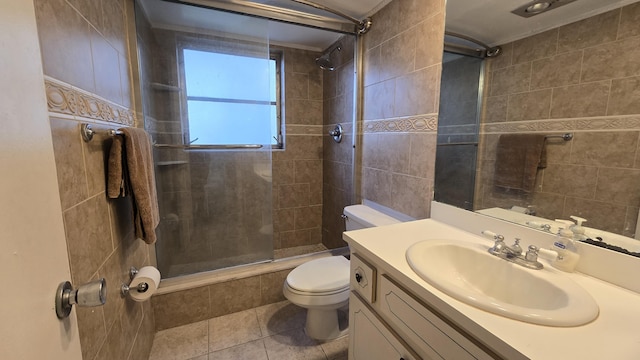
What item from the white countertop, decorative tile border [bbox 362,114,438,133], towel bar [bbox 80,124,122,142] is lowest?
the white countertop

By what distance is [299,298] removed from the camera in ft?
4.95

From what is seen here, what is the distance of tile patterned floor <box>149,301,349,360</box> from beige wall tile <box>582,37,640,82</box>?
169 centimetres

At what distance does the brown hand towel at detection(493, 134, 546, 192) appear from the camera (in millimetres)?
969

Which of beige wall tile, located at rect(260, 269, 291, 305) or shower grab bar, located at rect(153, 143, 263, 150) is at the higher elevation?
shower grab bar, located at rect(153, 143, 263, 150)

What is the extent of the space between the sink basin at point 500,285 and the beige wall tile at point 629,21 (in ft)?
2.38

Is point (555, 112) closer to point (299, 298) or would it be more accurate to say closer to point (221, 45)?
point (299, 298)

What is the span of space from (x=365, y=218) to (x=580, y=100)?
1154 mm

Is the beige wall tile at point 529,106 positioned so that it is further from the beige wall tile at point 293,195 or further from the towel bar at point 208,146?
the beige wall tile at point 293,195

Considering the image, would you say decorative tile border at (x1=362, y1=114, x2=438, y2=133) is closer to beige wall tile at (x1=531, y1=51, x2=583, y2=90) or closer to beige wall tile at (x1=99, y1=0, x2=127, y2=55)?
beige wall tile at (x1=531, y1=51, x2=583, y2=90)

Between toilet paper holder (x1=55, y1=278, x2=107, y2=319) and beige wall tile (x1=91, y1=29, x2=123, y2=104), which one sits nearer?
toilet paper holder (x1=55, y1=278, x2=107, y2=319)

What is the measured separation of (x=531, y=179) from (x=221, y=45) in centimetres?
205

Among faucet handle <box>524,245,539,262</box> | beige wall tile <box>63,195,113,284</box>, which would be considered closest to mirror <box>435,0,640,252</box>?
faucet handle <box>524,245,539,262</box>

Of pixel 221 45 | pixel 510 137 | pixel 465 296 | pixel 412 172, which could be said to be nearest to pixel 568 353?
pixel 465 296

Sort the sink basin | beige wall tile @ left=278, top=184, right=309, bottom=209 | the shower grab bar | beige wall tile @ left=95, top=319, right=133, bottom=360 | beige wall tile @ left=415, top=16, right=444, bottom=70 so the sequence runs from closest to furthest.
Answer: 1. the sink basin
2. beige wall tile @ left=95, top=319, right=133, bottom=360
3. beige wall tile @ left=415, top=16, right=444, bottom=70
4. the shower grab bar
5. beige wall tile @ left=278, top=184, right=309, bottom=209
